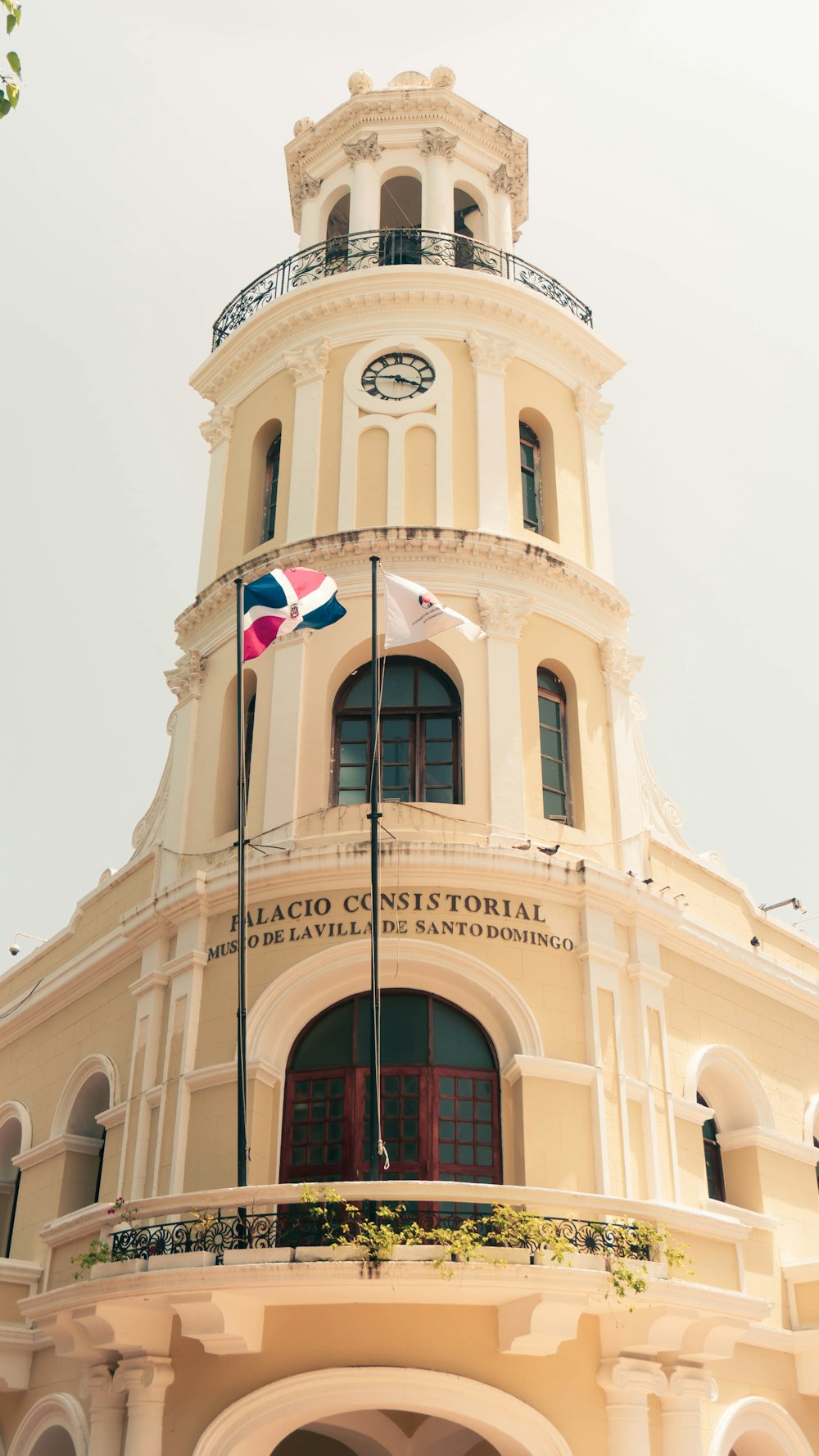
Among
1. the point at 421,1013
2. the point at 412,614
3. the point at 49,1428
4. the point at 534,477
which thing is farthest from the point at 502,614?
the point at 49,1428

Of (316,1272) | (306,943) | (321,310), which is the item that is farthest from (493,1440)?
(321,310)

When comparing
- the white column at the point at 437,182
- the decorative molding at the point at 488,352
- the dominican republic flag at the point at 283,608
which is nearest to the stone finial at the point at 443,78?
the white column at the point at 437,182

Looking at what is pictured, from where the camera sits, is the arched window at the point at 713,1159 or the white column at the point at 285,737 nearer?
the white column at the point at 285,737

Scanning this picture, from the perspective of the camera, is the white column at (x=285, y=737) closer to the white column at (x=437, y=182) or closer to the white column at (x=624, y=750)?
the white column at (x=624, y=750)

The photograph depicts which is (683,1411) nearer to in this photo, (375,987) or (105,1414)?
(375,987)

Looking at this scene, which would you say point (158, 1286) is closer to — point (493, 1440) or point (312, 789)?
point (493, 1440)

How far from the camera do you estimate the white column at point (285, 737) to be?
19.6 metres

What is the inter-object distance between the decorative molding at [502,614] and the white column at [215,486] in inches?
197

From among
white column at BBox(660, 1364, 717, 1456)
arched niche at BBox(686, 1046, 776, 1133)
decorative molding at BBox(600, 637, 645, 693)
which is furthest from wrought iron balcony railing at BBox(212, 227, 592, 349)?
white column at BBox(660, 1364, 717, 1456)

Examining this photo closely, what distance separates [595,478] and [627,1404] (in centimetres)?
1416

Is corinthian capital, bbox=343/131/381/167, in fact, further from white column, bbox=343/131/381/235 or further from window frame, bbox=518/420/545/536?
window frame, bbox=518/420/545/536

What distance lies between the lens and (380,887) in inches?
721

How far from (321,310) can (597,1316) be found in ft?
51.8

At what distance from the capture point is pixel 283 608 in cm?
1848
